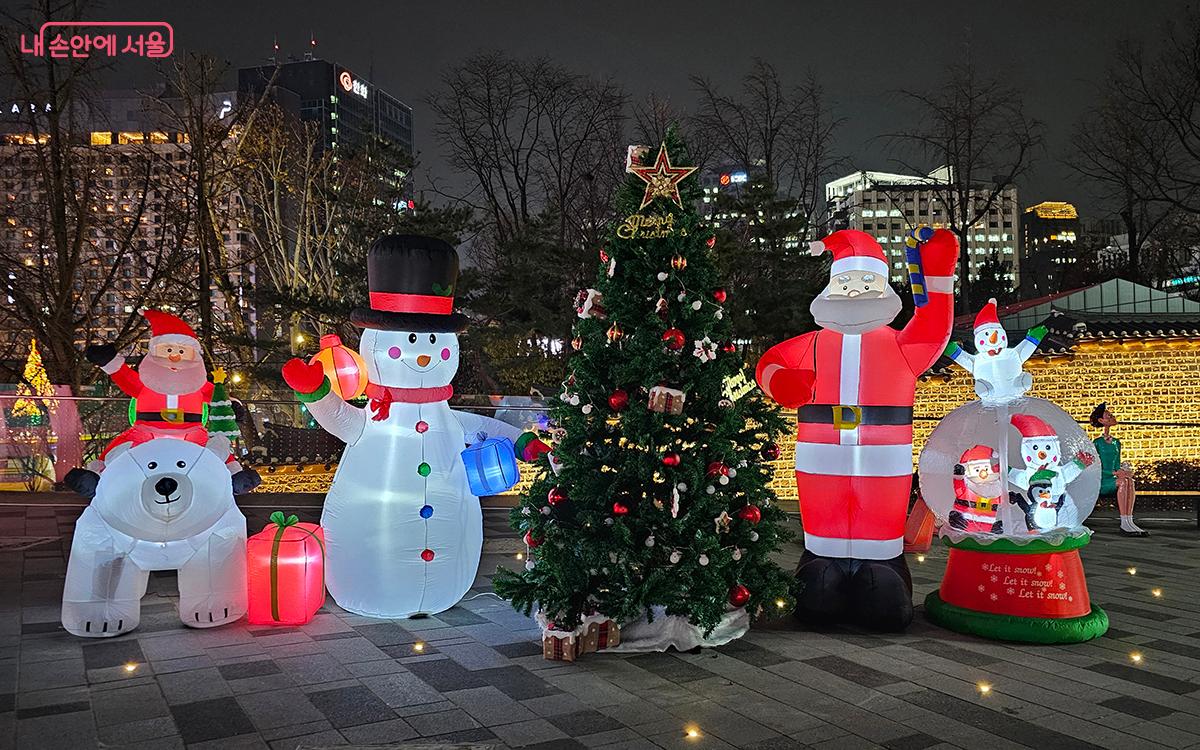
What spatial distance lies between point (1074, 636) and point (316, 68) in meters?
62.3

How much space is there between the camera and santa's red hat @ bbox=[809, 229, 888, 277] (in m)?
6.68

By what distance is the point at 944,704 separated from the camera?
5082 mm

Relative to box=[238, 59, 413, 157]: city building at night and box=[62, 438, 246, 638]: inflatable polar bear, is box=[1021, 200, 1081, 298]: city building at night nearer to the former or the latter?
box=[238, 59, 413, 157]: city building at night

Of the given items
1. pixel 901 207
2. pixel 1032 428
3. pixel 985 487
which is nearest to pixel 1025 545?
pixel 985 487

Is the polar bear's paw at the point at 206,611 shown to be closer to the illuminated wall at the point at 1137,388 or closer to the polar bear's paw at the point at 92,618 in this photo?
the polar bear's paw at the point at 92,618

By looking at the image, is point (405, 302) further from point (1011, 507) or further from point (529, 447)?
point (1011, 507)

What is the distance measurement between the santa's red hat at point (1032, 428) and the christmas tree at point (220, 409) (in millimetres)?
6201

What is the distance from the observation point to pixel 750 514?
20.5 ft

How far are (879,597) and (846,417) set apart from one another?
1213mm

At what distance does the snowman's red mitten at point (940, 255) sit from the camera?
6.53 m

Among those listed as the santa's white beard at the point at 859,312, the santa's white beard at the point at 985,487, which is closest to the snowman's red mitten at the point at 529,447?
the santa's white beard at the point at 859,312

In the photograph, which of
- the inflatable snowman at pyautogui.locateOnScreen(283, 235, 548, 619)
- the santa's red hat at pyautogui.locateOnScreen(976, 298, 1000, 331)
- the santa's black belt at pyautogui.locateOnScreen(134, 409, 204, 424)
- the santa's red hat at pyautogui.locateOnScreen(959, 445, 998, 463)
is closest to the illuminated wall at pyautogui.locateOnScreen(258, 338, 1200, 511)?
the santa's red hat at pyautogui.locateOnScreen(976, 298, 1000, 331)

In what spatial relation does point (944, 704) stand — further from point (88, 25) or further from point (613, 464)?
point (88, 25)

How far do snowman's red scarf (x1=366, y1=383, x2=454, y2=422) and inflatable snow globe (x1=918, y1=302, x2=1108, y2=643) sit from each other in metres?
3.58
